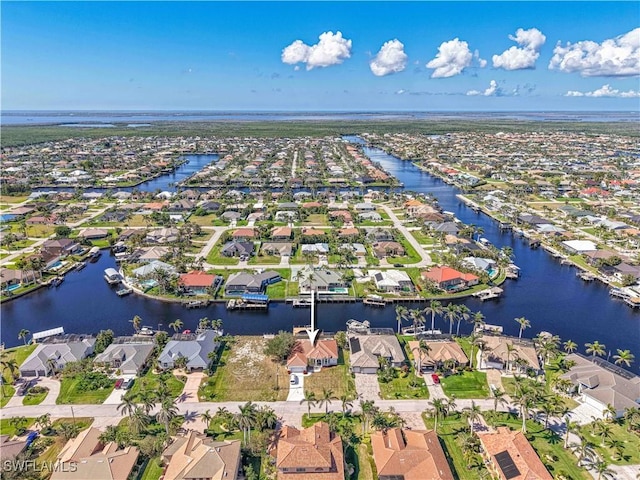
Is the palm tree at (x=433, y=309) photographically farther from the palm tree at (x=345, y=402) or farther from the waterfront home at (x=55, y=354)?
the waterfront home at (x=55, y=354)

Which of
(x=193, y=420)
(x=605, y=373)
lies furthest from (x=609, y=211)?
(x=193, y=420)

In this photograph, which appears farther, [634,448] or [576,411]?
[576,411]

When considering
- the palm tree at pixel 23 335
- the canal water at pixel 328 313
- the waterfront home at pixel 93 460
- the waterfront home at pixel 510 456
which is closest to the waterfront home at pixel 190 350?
the canal water at pixel 328 313

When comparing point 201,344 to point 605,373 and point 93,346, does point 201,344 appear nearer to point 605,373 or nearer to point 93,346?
point 93,346

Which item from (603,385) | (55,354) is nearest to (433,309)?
(603,385)

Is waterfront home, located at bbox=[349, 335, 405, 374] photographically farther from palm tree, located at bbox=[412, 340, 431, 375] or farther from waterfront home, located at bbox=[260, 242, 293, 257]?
waterfront home, located at bbox=[260, 242, 293, 257]

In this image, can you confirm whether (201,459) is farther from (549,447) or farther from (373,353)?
(549,447)
